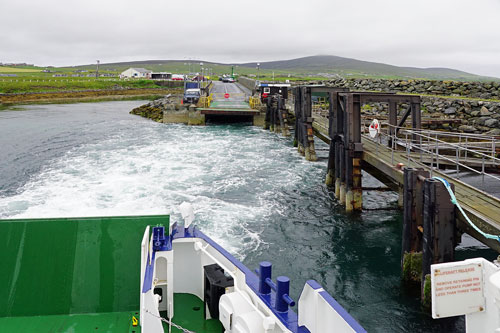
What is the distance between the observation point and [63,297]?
820cm

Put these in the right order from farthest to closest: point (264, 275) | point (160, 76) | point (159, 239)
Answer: point (160, 76) < point (159, 239) < point (264, 275)

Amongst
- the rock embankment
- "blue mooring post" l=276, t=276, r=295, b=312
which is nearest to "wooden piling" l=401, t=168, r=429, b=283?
"blue mooring post" l=276, t=276, r=295, b=312

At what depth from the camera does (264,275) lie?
6.72 m

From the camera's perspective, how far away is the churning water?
13.4 meters

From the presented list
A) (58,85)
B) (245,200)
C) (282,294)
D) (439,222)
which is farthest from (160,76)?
(282,294)

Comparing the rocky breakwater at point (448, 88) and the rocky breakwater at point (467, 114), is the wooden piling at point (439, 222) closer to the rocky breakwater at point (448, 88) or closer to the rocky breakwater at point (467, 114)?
the rocky breakwater at point (467, 114)

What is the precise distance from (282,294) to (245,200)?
15.5 m

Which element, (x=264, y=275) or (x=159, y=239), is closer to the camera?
(x=264, y=275)

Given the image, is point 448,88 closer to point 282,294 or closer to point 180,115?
point 180,115

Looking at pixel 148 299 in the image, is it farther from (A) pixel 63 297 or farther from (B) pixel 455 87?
(B) pixel 455 87

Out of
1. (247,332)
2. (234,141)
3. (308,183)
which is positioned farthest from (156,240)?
(234,141)

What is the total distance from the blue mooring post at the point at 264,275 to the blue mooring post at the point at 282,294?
1.50 feet

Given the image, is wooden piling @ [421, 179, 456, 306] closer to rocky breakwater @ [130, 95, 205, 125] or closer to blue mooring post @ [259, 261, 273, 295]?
blue mooring post @ [259, 261, 273, 295]

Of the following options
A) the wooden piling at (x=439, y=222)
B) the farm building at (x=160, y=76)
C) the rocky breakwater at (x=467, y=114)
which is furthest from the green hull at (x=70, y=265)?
the farm building at (x=160, y=76)
